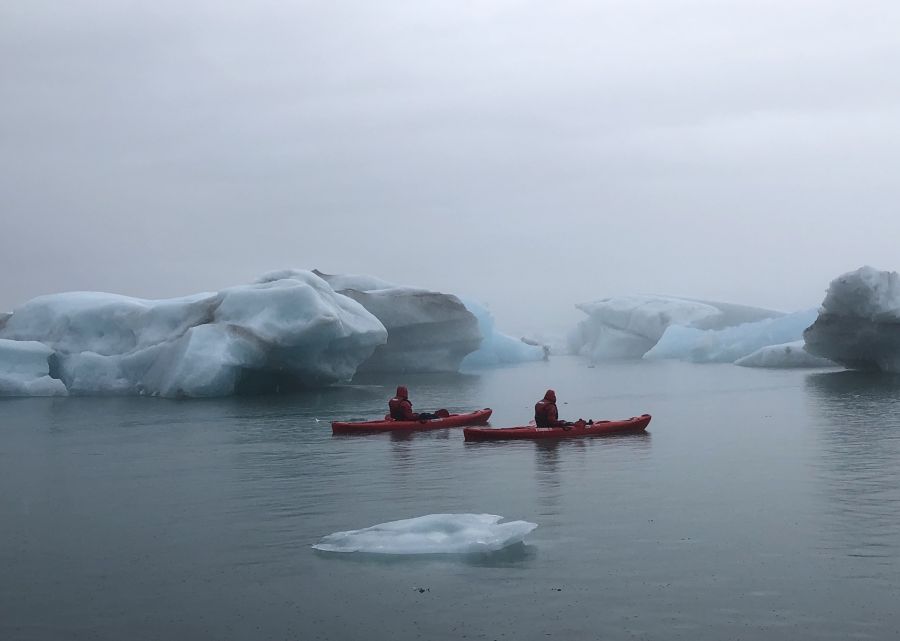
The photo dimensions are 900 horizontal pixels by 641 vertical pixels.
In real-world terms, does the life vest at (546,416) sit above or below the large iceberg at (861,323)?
below

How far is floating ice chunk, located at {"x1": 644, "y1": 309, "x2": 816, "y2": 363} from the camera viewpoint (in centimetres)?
4038

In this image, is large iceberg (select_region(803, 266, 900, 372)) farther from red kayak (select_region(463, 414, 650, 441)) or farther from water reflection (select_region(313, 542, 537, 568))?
water reflection (select_region(313, 542, 537, 568))

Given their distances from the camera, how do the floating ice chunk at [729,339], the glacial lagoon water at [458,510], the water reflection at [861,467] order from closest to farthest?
the glacial lagoon water at [458,510] < the water reflection at [861,467] < the floating ice chunk at [729,339]

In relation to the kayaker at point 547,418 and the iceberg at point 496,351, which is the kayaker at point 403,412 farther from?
the iceberg at point 496,351

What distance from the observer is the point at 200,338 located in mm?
26625

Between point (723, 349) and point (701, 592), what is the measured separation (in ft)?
122

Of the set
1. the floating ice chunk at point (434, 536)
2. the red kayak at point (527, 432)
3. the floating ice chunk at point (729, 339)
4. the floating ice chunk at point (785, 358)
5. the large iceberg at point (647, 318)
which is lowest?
the floating ice chunk at point (434, 536)

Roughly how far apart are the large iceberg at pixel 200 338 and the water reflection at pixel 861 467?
1269 centimetres

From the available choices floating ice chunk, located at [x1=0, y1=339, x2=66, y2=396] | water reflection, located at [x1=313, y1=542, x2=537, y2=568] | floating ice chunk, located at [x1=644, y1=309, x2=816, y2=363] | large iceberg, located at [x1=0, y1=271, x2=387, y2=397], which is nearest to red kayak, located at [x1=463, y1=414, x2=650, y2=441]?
water reflection, located at [x1=313, y1=542, x2=537, y2=568]

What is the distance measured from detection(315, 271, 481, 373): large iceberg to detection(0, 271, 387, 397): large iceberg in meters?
5.74

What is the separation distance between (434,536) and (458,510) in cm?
205

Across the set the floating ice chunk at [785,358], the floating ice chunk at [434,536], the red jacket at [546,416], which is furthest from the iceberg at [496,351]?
the floating ice chunk at [434,536]

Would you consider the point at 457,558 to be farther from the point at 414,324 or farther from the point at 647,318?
the point at 647,318

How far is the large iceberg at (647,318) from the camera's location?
2042 inches
